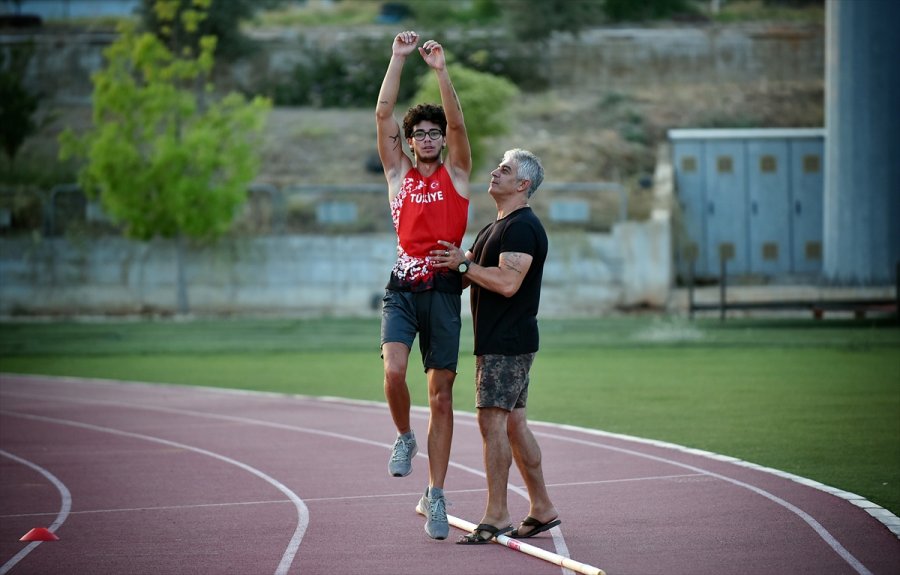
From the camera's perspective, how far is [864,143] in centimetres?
3494

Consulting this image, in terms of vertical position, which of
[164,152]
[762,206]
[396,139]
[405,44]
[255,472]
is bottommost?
[255,472]

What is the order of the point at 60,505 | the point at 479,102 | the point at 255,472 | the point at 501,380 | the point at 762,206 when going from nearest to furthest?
the point at 501,380, the point at 60,505, the point at 255,472, the point at 762,206, the point at 479,102

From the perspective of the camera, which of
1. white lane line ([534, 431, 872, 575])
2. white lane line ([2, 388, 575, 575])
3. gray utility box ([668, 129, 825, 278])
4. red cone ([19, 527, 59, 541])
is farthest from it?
gray utility box ([668, 129, 825, 278])

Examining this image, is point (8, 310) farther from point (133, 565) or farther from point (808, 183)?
point (133, 565)

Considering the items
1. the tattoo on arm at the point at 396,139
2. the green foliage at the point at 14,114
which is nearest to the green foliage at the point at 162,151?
the green foliage at the point at 14,114

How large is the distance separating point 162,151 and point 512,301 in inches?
1223

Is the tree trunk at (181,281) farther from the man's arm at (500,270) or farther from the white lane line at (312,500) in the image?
the man's arm at (500,270)

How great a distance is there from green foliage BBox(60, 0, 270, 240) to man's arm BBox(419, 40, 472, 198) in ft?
97.5

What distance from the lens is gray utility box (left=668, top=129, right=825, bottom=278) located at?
4131 cm

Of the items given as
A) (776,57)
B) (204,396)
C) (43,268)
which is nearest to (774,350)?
(204,396)

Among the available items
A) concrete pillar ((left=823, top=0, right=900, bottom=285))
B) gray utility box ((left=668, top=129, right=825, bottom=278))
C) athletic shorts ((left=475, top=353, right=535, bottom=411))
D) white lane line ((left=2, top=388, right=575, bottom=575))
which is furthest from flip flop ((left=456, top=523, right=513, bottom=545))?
gray utility box ((left=668, top=129, right=825, bottom=278))

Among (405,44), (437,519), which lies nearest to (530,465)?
(437,519)

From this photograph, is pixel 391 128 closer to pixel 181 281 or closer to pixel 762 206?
pixel 181 281

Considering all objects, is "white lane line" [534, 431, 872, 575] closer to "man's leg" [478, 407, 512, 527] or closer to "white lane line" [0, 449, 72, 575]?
"man's leg" [478, 407, 512, 527]
